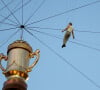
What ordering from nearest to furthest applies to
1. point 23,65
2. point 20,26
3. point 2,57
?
point 23,65 < point 2,57 < point 20,26

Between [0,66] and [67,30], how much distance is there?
259cm

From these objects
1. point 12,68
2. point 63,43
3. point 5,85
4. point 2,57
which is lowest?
point 5,85

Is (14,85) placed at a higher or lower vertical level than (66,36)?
lower

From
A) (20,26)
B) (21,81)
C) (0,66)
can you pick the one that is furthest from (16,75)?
(20,26)

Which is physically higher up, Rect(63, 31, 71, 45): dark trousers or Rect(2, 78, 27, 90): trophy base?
Rect(63, 31, 71, 45): dark trousers

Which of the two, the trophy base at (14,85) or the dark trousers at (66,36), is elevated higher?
the dark trousers at (66,36)

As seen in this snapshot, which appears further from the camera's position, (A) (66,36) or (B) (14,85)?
(A) (66,36)

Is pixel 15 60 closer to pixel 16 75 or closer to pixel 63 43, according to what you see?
pixel 16 75

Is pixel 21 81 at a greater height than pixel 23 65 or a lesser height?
lesser

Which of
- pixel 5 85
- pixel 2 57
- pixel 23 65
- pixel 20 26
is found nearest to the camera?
pixel 5 85

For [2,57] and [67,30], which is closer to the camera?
[2,57]

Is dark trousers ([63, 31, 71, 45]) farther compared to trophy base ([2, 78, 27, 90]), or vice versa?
dark trousers ([63, 31, 71, 45])

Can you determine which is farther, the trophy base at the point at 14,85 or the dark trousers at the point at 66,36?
the dark trousers at the point at 66,36

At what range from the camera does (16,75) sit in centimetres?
473
